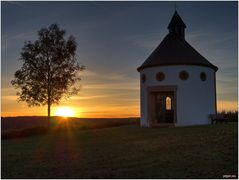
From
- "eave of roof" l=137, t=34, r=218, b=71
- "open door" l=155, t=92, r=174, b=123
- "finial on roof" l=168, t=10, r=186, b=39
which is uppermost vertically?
"finial on roof" l=168, t=10, r=186, b=39

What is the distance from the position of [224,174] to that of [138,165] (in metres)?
3.22

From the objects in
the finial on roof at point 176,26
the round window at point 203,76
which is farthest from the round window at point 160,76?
the finial on roof at point 176,26

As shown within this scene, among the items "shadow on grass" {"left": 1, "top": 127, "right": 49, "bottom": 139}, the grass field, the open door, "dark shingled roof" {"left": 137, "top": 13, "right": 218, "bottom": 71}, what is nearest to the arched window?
the open door

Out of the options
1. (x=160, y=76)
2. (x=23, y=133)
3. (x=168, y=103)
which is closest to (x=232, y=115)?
(x=168, y=103)

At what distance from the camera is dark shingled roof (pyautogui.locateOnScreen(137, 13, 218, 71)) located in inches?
1054

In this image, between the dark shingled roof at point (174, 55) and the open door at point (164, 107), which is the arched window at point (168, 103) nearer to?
the open door at point (164, 107)

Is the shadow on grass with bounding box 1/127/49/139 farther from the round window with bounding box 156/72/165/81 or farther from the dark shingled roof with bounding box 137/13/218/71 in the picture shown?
the round window with bounding box 156/72/165/81

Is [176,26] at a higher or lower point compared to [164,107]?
higher

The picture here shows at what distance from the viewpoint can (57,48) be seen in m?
32.4

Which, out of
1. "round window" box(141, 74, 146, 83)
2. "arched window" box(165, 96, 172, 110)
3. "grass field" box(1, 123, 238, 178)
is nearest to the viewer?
"grass field" box(1, 123, 238, 178)

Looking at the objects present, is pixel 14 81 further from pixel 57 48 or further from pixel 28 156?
pixel 28 156

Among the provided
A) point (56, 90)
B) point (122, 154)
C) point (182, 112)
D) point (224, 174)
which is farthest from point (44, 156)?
point (56, 90)

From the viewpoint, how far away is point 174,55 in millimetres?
27328

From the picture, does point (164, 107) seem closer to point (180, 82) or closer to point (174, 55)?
point (180, 82)
